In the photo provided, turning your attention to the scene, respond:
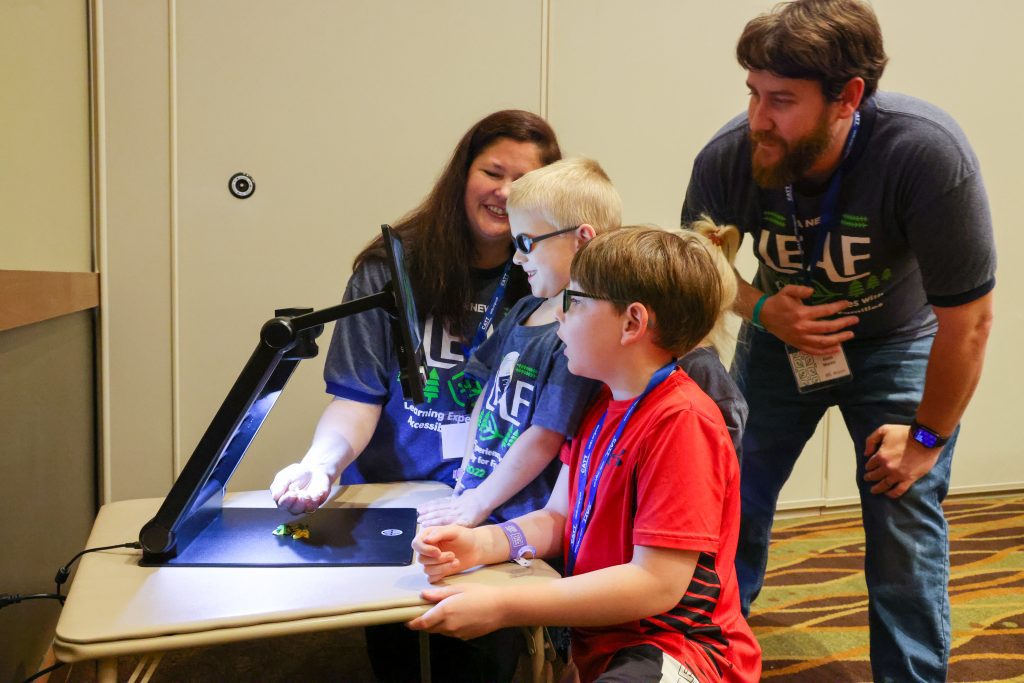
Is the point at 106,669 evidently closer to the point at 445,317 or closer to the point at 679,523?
the point at 679,523

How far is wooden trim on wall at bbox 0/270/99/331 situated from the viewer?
1.43 meters

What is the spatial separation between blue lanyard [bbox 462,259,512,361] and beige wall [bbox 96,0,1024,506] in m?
1.10

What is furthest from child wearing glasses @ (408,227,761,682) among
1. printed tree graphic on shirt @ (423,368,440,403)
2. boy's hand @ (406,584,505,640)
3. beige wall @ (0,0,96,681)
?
beige wall @ (0,0,96,681)

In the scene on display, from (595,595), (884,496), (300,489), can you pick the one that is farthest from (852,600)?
(300,489)

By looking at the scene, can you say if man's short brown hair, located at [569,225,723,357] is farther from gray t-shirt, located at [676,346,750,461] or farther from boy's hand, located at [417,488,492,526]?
boy's hand, located at [417,488,492,526]

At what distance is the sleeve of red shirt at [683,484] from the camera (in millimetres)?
1138

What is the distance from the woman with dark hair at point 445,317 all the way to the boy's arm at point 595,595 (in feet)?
2.27

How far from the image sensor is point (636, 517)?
3.85 ft

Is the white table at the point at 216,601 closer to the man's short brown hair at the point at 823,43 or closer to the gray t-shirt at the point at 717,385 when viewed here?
the gray t-shirt at the point at 717,385

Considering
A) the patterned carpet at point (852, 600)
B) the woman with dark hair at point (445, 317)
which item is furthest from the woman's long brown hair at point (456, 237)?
the patterned carpet at point (852, 600)

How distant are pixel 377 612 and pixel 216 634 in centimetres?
20

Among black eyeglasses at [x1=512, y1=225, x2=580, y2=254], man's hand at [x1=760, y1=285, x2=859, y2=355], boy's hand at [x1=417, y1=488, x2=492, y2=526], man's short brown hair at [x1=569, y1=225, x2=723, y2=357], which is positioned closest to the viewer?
man's short brown hair at [x1=569, y1=225, x2=723, y2=357]

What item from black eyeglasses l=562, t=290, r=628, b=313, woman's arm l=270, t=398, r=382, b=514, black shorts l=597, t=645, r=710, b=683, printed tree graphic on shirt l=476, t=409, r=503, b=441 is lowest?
black shorts l=597, t=645, r=710, b=683

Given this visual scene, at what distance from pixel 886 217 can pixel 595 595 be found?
1.02 meters
